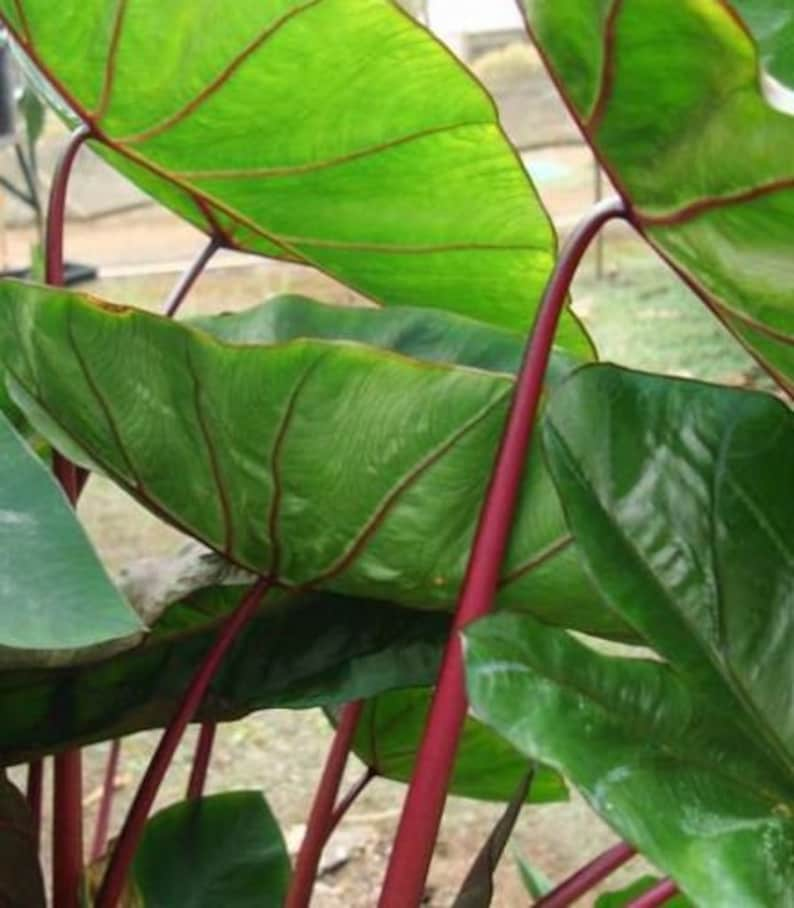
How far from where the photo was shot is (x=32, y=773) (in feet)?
2.29

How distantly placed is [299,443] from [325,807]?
22 cm

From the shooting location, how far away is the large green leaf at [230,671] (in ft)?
1.96

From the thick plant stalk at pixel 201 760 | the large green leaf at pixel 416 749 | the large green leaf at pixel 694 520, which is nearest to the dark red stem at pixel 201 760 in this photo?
the thick plant stalk at pixel 201 760

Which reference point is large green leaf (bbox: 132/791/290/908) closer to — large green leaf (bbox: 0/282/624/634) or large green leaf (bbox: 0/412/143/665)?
large green leaf (bbox: 0/282/624/634)

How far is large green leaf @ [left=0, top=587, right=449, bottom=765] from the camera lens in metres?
0.60

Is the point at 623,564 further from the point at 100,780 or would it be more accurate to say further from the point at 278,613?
the point at 100,780

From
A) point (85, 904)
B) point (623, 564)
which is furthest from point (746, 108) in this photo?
point (85, 904)

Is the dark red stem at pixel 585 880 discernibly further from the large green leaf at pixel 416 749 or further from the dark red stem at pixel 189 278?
the dark red stem at pixel 189 278

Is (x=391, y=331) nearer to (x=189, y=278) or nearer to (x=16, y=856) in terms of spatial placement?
(x=189, y=278)

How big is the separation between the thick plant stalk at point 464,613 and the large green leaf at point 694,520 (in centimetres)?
4

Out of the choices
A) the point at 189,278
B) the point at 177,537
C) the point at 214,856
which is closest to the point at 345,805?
the point at 214,856

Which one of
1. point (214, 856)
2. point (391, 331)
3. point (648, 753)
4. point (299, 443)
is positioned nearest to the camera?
point (648, 753)

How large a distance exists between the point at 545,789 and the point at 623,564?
439 millimetres

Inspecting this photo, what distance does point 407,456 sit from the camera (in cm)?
49
